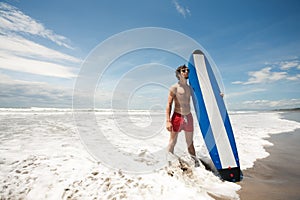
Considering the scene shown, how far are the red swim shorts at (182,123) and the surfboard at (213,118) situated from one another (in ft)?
1.19

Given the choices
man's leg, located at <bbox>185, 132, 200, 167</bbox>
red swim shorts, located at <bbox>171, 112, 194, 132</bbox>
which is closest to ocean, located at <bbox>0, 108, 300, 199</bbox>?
man's leg, located at <bbox>185, 132, 200, 167</bbox>

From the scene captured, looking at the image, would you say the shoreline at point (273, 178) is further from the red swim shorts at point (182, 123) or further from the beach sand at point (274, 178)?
the red swim shorts at point (182, 123)

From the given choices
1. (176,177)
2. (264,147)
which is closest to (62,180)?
(176,177)

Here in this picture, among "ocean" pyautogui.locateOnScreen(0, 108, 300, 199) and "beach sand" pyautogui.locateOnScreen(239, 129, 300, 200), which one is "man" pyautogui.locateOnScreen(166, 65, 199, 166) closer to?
"ocean" pyautogui.locateOnScreen(0, 108, 300, 199)

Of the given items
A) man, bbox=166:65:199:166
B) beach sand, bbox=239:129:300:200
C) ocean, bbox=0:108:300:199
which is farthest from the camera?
man, bbox=166:65:199:166

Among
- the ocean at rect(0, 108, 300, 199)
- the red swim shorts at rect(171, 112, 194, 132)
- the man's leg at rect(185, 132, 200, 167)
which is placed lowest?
the ocean at rect(0, 108, 300, 199)

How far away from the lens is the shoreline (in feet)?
7.93

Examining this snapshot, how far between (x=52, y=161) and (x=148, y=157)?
1743mm

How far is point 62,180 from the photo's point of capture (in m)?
2.32

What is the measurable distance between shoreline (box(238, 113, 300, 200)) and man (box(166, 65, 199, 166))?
36.4 inches

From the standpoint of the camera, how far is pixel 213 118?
353 cm

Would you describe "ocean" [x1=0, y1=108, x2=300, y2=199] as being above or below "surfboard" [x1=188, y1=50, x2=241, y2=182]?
below

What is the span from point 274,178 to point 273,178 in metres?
0.02

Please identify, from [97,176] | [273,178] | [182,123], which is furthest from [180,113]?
[273,178]
